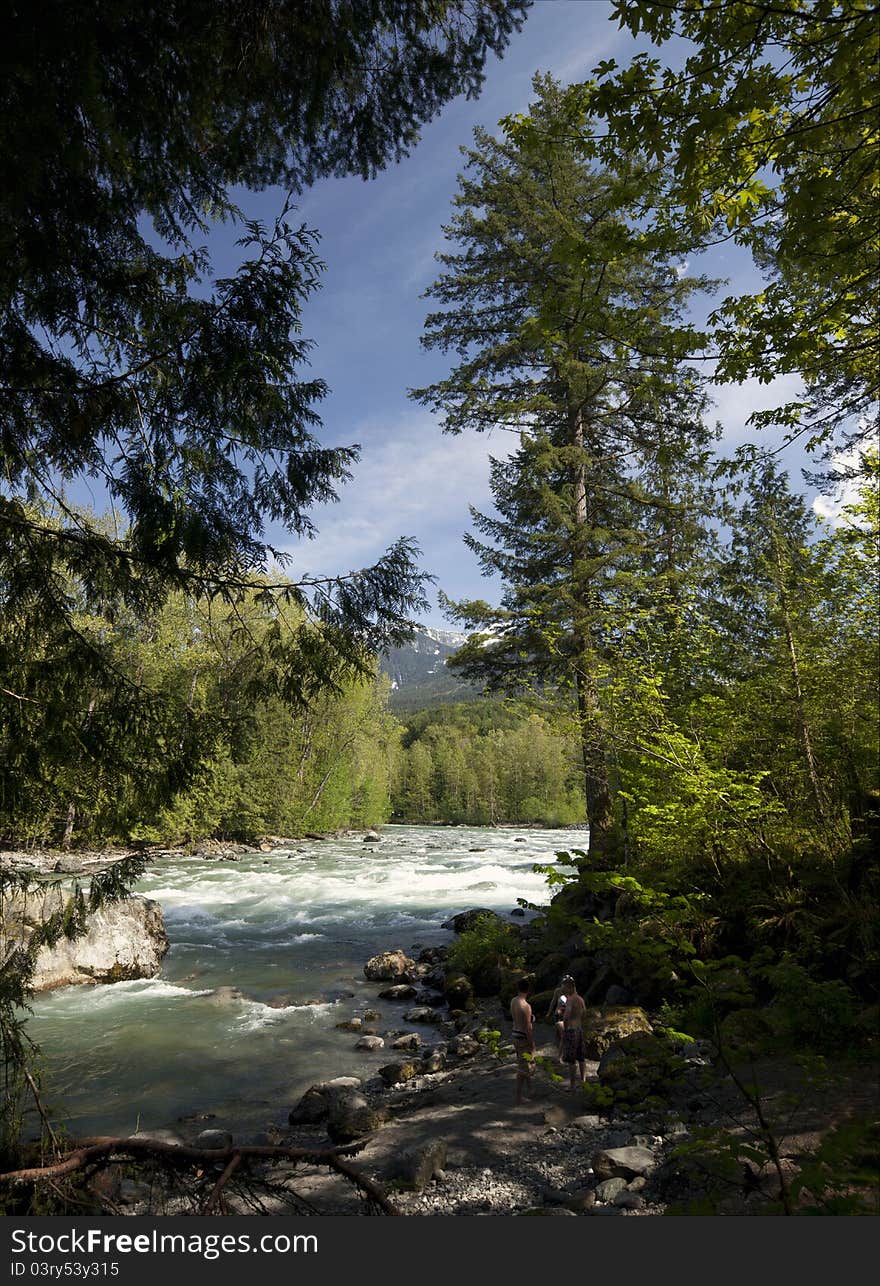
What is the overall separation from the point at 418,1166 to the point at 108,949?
8.87 m

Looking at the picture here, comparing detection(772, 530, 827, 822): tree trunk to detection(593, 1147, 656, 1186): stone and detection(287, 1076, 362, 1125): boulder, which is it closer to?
detection(593, 1147, 656, 1186): stone

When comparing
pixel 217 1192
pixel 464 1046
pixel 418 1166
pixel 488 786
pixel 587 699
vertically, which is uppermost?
pixel 587 699

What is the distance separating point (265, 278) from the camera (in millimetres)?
3793

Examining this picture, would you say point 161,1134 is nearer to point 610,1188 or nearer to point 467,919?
point 610,1188

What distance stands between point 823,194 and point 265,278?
297cm

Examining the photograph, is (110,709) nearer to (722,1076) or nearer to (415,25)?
(415,25)

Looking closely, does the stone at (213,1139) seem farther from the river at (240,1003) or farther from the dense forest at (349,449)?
the dense forest at (349,449)

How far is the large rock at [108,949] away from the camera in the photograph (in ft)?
33.9

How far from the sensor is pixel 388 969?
1200 centimetres

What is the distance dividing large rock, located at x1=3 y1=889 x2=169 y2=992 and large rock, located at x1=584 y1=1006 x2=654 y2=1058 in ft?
24.5

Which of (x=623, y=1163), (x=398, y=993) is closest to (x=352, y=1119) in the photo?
(x=623, y=1163)

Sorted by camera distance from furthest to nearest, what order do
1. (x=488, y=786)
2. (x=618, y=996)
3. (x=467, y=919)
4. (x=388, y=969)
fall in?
(x=488, y=786), (x=467, y=919), (x=388, y=969), (x=618, y=996)

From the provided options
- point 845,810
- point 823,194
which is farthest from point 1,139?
point 845,810

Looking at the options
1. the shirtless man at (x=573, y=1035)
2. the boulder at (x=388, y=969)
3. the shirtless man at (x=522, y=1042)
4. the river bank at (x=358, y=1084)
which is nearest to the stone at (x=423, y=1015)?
the river bank at (x=358, y=1084)
